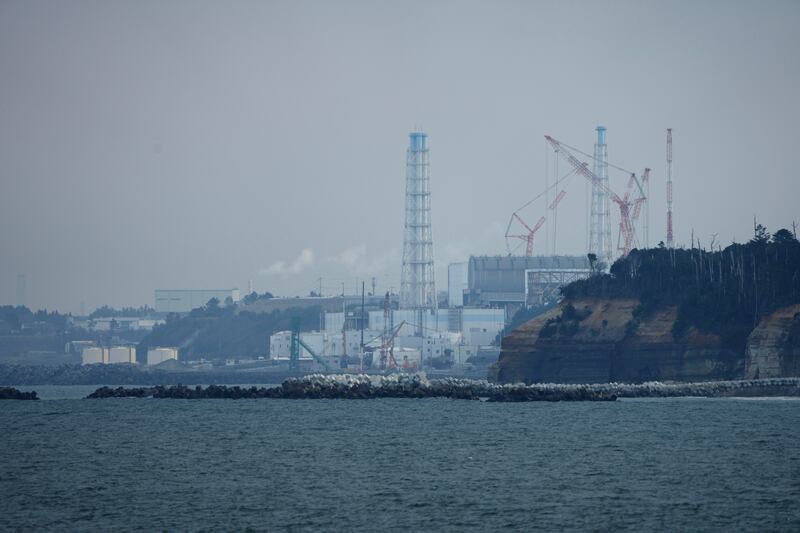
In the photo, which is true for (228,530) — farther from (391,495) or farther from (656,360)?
(656,360)

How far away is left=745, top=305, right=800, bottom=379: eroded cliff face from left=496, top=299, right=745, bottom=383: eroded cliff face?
9.20ft

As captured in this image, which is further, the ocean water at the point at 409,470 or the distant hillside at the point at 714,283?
the distant hillside at the point at 714,283

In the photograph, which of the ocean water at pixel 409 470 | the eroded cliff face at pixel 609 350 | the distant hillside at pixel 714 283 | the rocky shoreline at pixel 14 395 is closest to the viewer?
the ocean water at pixel 409 470

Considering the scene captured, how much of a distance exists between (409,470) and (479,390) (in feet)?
183

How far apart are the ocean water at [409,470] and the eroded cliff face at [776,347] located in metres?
20.8

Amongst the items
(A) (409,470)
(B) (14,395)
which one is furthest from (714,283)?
(A) (409,470)

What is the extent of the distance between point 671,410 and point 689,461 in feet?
103

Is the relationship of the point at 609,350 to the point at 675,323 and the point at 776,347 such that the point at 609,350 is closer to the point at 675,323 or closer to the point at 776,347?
the point at 675,323

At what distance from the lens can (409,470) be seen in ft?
209

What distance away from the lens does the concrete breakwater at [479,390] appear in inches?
4392

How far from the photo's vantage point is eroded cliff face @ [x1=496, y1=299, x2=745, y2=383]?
130 metres

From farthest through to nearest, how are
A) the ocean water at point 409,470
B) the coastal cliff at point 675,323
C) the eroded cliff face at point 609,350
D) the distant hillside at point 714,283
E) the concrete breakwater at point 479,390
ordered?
1. the distant hillside at point 714,283
2. the eroded cliff face at point 609,350
3. the coastal cliff at point 675,323
4. the concrete breakwater at point 479,390
5. the ocean water at point 409,470

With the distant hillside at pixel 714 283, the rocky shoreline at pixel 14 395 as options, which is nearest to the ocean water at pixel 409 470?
the rocky shoreline at pixel 14 395

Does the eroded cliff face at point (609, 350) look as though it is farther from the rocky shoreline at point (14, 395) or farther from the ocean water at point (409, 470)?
the rocky shoreline at point (14, 395)
